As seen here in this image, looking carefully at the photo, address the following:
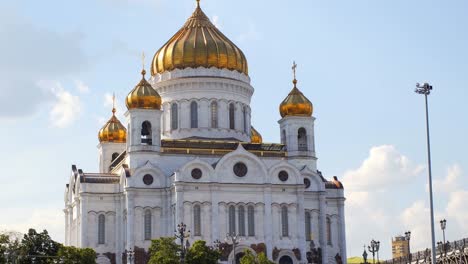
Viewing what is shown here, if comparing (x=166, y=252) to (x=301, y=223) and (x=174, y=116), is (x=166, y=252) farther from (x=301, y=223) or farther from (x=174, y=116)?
(x=174, y=116)

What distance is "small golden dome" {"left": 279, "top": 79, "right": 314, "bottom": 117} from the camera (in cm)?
8100

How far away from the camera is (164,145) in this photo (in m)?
77.1

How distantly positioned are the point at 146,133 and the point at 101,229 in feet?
26.0

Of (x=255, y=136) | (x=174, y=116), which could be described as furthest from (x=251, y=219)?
(x=255, y=136)

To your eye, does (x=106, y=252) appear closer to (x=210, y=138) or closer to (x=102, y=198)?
(x=102, y=198)

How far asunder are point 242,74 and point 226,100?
2.91 metres

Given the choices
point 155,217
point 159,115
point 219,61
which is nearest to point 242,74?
point 219,61

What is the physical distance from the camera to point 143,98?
7669 centimetres

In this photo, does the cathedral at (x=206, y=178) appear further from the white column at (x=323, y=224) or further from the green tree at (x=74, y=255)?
the green tree at (x=74, y=255)

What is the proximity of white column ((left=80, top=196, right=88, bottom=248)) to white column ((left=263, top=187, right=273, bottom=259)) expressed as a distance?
43.4 ft

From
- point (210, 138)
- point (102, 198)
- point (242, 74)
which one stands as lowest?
point (102, 198)

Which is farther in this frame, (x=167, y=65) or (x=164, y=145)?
(x=167, y=65)

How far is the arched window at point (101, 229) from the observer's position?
76312mm

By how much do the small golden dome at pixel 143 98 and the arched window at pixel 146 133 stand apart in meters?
1.29
